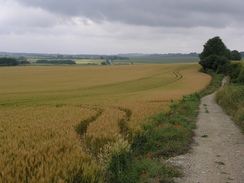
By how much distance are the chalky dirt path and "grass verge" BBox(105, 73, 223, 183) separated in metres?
0.43

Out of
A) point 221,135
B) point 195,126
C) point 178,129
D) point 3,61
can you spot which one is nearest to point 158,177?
point 178,129

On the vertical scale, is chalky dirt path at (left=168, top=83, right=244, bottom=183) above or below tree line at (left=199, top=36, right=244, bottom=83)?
below

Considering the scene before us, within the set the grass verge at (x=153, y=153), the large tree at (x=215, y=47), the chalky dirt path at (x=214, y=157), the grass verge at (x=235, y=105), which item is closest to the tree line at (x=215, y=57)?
the large tree at (x=215, y=47)

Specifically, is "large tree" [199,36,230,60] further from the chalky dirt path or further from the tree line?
the chalky dirt path

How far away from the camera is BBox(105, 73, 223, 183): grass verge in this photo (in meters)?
7.04

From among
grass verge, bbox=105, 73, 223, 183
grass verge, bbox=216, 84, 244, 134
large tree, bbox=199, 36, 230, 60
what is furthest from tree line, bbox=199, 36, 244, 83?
grass verge, bbox=105, 73, 223, 183

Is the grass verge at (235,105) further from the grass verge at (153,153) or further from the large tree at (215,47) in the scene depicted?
the large tree at (215,47)

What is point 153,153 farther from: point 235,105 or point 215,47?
point 215,47

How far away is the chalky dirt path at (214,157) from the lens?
7.02m

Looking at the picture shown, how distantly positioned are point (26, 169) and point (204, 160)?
6.33 meters

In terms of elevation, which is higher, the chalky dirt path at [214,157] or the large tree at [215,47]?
the large tree at [215,47]

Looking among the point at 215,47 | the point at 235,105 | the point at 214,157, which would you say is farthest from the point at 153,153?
the point at 215,47

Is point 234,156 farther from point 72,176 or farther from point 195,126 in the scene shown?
point 72,176

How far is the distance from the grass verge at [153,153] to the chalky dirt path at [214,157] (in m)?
0.43
